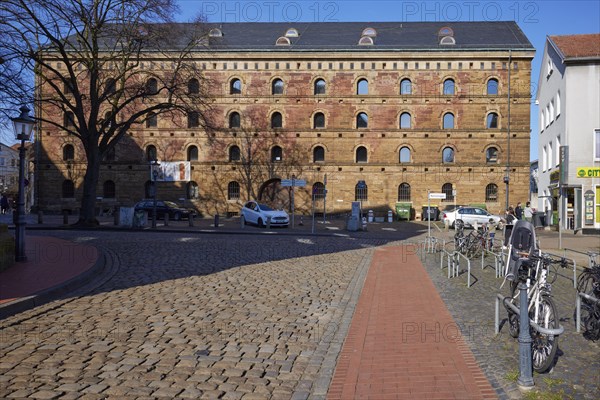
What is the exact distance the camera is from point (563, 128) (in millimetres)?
31578

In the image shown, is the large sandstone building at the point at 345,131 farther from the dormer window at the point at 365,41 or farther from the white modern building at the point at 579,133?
the white modern building at the point at 579,133

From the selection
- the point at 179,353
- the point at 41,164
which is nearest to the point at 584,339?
the point at 179,353

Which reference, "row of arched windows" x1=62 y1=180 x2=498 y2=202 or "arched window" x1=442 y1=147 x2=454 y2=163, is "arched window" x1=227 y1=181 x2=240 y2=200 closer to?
"row of arched windows" x1=62 y1=180 x2=498 y2=202

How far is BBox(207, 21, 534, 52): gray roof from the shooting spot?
145ft

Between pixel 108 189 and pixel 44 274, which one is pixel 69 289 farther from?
pixel 108 189

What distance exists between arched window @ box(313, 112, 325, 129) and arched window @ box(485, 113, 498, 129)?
13.2 metres

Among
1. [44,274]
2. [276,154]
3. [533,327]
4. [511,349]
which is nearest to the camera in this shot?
[533,327]

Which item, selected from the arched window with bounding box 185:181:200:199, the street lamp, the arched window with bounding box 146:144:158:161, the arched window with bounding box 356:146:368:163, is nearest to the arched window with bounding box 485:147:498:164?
the arched window with bounding box 356:146:368:163

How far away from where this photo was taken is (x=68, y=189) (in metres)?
46.3

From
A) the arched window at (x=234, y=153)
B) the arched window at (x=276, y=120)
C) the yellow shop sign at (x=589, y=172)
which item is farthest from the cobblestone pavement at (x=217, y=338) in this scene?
the arched window at (x=276, y=120)

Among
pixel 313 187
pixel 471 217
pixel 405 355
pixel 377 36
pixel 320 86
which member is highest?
pixel 377 36

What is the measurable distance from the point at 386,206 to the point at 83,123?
2479cm

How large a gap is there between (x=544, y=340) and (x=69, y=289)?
8234 millimetres

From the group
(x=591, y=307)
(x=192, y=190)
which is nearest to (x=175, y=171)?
(x=192, y=190)
